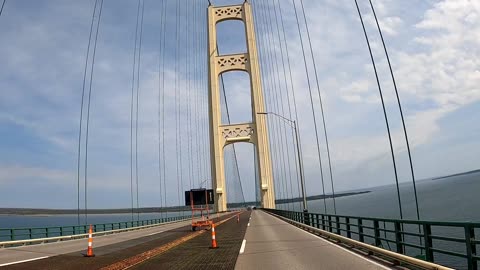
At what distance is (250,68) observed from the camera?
75500 mm

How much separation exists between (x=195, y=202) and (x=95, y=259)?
1811cm

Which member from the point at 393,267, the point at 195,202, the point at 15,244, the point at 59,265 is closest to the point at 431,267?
the point at 393,267

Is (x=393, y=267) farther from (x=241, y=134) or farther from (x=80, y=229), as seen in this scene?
(x=241, y=134)

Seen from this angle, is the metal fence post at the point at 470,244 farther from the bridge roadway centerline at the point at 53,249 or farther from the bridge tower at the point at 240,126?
the bridge tower at the point at 240,126

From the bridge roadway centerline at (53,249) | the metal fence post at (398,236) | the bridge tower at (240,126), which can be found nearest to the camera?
the metal fence post at (398,236)

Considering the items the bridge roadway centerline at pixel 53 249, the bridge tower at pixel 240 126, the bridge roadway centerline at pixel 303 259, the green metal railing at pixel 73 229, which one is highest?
the bridge tower at pixel 240 126

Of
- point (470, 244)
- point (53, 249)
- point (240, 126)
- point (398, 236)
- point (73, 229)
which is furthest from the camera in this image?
point (240, 126)

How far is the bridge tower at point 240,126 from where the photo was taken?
72.5 metres

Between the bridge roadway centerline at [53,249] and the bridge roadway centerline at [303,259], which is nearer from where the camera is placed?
the bridge roadway centerline at [303,259]

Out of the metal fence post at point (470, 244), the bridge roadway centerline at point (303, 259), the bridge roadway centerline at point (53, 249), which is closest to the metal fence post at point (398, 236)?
the bridge roadway centerline at point (303, 259)

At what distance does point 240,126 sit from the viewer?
249ft

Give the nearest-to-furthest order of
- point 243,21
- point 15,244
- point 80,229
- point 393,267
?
point 393,267
point 15,244
point 80,229
point 243,21

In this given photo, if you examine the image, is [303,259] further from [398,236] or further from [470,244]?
[470,244]

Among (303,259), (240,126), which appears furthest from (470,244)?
(240,126)
